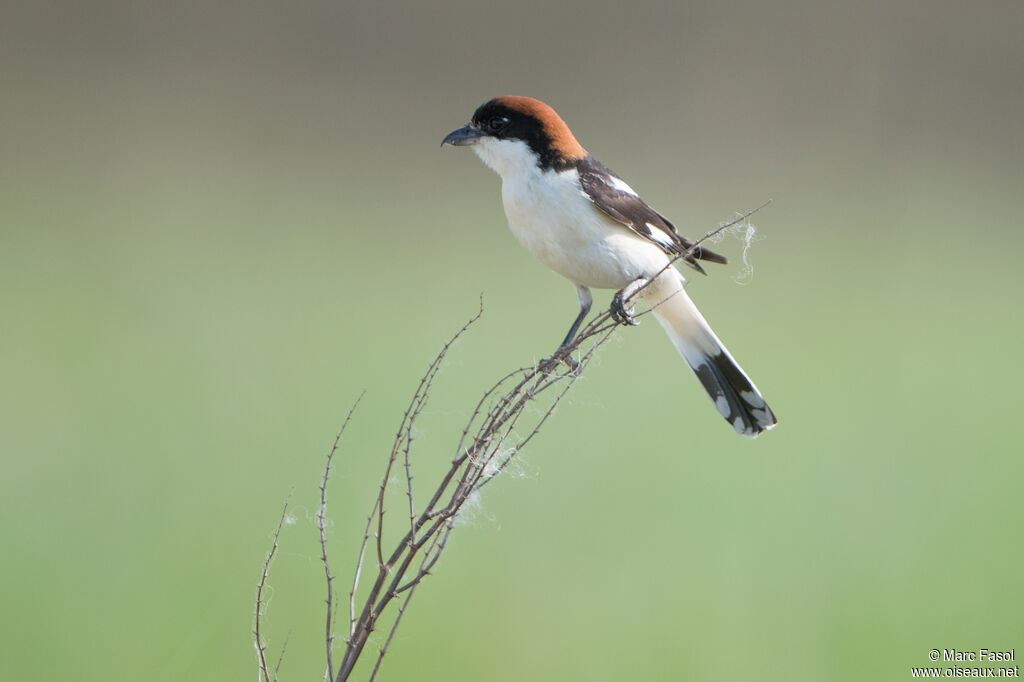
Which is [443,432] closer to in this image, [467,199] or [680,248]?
[680,248]

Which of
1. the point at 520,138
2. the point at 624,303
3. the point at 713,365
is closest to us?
the point at 624,303

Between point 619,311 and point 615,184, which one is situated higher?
point 615,184

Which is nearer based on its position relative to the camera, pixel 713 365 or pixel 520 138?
pixel 520 138

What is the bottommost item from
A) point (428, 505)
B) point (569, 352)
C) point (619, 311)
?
point (428, 505)

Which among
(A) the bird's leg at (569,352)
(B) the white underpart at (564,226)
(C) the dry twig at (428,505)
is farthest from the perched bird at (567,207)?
(C) the dry twig at (428,505)

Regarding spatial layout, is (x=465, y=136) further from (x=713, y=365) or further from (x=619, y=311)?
(x=713, y=365)

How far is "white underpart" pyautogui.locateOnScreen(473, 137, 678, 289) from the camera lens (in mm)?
2051

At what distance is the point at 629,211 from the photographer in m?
2.15

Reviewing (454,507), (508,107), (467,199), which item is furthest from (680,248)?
(467,199)

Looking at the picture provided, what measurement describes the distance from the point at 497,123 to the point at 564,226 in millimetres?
290

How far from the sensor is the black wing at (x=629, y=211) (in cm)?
210

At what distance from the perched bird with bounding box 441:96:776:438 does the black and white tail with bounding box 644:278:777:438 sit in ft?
0.21

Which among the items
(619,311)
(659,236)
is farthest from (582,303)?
(619,311)

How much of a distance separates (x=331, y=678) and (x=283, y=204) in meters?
6.81
